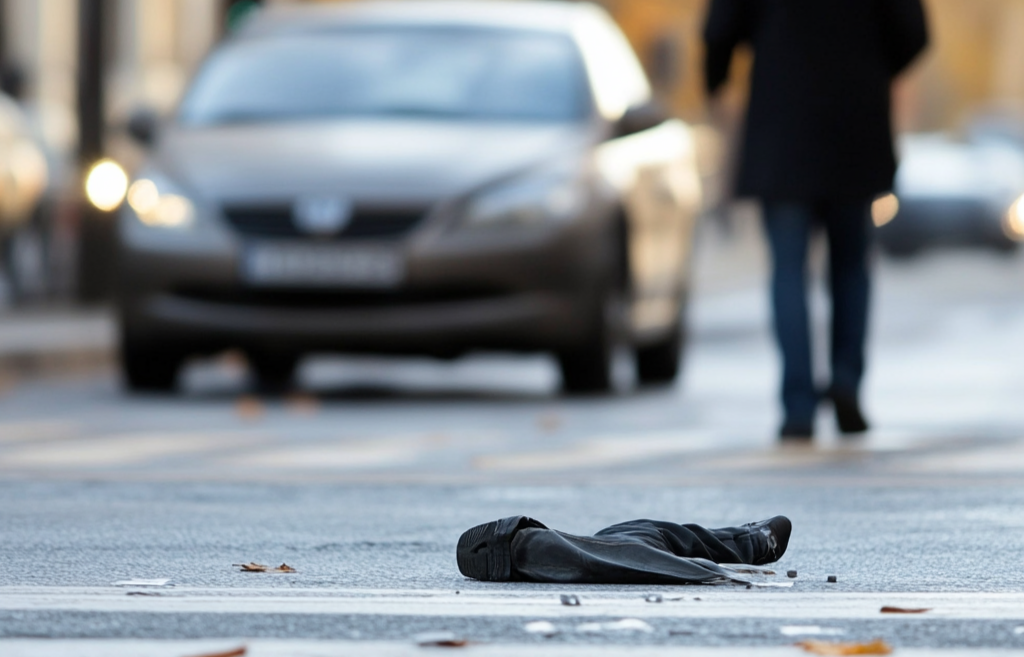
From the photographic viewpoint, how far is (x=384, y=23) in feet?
36.1

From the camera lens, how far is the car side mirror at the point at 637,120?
10.2 meters

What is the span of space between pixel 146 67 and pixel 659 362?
116 feet

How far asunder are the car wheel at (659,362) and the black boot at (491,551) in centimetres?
668

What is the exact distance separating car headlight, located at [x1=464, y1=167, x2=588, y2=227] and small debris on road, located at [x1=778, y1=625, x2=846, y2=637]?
5778 mm

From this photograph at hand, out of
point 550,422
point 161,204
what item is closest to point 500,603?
point 550,422

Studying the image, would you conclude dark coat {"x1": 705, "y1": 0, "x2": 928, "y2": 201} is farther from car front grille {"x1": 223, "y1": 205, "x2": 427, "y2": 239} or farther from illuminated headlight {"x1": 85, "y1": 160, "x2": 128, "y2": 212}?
illuminated headlight {"x1": 85, "y1": 160, "x2": 128, "y2": 212}

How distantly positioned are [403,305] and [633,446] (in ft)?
6.63

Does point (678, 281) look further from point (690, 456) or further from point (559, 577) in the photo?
point (559, 577)

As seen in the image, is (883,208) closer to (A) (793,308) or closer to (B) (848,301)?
(B) (848,301)

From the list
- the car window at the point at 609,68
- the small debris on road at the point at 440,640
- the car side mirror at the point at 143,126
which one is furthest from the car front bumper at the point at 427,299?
the small debris on road at the point at 440,640

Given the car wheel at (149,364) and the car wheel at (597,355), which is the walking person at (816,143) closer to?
the car wheel at (597,355)

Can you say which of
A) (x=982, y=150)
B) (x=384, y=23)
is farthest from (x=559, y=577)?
(x=982, y=150)

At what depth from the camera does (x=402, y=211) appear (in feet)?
31.6

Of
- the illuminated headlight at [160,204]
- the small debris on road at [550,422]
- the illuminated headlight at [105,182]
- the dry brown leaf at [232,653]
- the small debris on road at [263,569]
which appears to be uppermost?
the illuminated headlight at [105,182]
